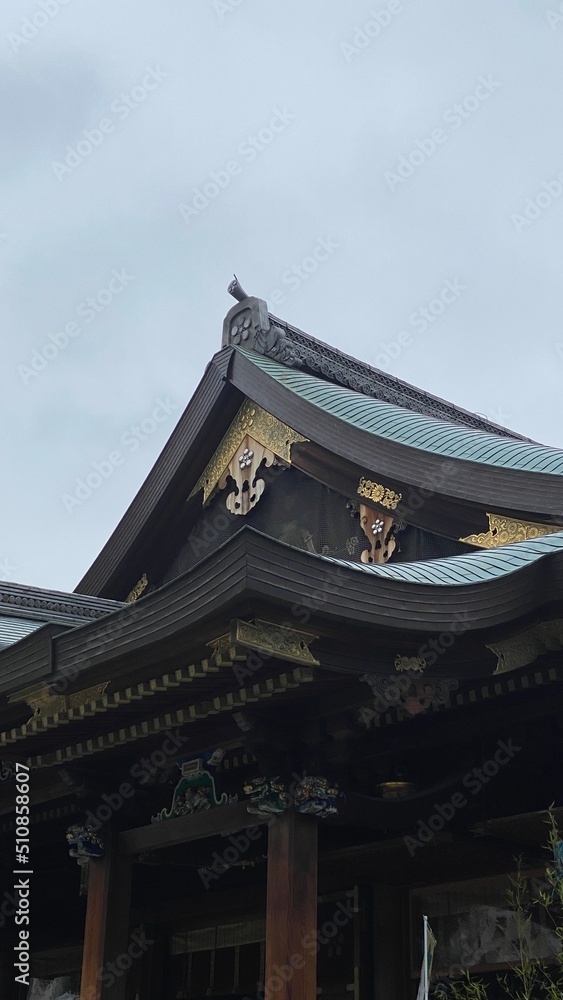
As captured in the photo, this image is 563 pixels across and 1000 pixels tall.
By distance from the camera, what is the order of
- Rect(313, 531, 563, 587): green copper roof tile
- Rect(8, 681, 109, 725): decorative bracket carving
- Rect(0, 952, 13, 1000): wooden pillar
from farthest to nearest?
Rect(0, 952, 13, 1000): wooden pillar, Rect(8, 681, 109, 725): decorative bracket carving, Rect(313, 531, 563, 587): green copper roof tile

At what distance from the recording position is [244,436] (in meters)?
12.1

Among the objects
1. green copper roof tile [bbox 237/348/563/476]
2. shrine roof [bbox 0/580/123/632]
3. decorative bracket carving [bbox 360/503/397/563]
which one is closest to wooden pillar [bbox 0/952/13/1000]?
shrine roof [bbox 0/580/123/632]

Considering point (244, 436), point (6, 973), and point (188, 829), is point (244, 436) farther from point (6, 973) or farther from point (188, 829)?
point (6, 973)

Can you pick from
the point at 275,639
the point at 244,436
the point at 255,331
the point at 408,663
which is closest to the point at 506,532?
the point at 408,663

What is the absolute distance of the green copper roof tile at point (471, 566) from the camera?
7.02 m

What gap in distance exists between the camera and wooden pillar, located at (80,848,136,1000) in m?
8.86

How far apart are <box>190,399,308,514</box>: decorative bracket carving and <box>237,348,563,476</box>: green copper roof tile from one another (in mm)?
461

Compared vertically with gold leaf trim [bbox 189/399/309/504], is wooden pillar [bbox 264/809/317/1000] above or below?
below

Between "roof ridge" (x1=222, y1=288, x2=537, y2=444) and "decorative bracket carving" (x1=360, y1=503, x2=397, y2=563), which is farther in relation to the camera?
"roof ridge" (x1=222, y1=288, x2=537, y2=444)

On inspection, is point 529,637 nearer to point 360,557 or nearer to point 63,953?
point 360,557

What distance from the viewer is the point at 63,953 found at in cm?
1328

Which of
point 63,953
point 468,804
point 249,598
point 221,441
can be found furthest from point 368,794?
point 63,953

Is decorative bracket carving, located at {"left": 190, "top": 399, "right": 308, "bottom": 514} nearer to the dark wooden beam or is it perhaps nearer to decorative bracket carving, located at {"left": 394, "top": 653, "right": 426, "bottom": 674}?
the dark wooden beam

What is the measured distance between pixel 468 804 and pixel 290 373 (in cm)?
524
